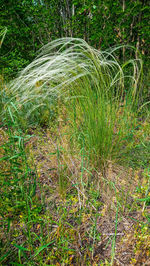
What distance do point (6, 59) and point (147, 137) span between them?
10.3 feet

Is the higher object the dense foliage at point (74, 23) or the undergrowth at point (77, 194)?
the dense foliage at point (74, 23)

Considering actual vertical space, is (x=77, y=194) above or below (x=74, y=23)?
below

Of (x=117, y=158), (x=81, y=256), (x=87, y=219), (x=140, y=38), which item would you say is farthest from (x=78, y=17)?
(x=81, y=256)

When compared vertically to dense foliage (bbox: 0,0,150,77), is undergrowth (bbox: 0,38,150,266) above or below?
below

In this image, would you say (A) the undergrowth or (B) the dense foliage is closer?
Answer: (A) the undergrowth

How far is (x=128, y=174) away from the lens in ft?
4.17

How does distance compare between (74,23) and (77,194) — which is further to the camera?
(74,23)

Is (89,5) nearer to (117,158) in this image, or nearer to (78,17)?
(78,17)

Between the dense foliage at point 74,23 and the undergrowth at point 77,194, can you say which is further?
the dense foliage at point 74,23

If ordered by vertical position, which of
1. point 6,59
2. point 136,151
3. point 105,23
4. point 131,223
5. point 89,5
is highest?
point 89,5

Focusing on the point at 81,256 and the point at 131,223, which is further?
the point at 131,223

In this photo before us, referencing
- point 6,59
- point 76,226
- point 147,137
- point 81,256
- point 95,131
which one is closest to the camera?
point 81,256

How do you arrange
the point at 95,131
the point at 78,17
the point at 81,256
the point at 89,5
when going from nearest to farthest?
the point at 81,256 < the point at 95,131 < the point at 89,5 < the point at 78,17

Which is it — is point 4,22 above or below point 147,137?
above
